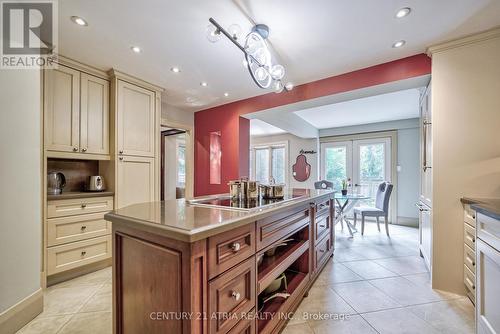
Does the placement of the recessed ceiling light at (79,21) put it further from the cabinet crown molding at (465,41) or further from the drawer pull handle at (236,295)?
the cabinet crown molding at (465,41)

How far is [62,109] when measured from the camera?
229cm

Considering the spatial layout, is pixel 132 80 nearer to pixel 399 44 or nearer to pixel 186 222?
pixel 186 222

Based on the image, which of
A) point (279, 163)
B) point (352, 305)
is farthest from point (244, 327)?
point (279, 163)

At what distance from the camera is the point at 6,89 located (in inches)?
59.7

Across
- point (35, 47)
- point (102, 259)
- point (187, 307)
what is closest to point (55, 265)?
point (102, 259)

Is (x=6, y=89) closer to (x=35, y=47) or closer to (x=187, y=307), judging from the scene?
(x=35, y=47)

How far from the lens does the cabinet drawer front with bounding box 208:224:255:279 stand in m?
0.92

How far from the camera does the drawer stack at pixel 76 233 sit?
2.14m

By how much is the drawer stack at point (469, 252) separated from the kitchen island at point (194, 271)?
1.64 meters

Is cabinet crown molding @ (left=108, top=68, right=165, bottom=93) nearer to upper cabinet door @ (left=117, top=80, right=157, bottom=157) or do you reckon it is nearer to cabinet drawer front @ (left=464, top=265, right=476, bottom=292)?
upper cabinet door @ (left=117, top=80, right=157, bottom=157)

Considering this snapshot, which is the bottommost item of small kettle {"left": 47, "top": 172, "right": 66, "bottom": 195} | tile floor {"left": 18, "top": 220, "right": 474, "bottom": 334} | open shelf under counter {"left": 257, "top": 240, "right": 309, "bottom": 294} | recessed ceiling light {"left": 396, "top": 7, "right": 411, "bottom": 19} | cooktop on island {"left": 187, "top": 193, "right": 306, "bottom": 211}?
tile floor {"left": 18, "top": 220, "right": 474, "bottom": 334}

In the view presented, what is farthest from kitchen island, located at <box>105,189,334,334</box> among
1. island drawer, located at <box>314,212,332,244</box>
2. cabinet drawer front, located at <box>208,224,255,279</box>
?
island drawer, located at <box>314,212,332,244</box>

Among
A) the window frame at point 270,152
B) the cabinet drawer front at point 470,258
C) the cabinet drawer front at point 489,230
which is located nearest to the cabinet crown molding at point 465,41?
the cabinet drawer front at point 489,230

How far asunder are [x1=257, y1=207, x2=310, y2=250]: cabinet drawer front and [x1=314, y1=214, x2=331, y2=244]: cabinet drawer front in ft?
1.28
